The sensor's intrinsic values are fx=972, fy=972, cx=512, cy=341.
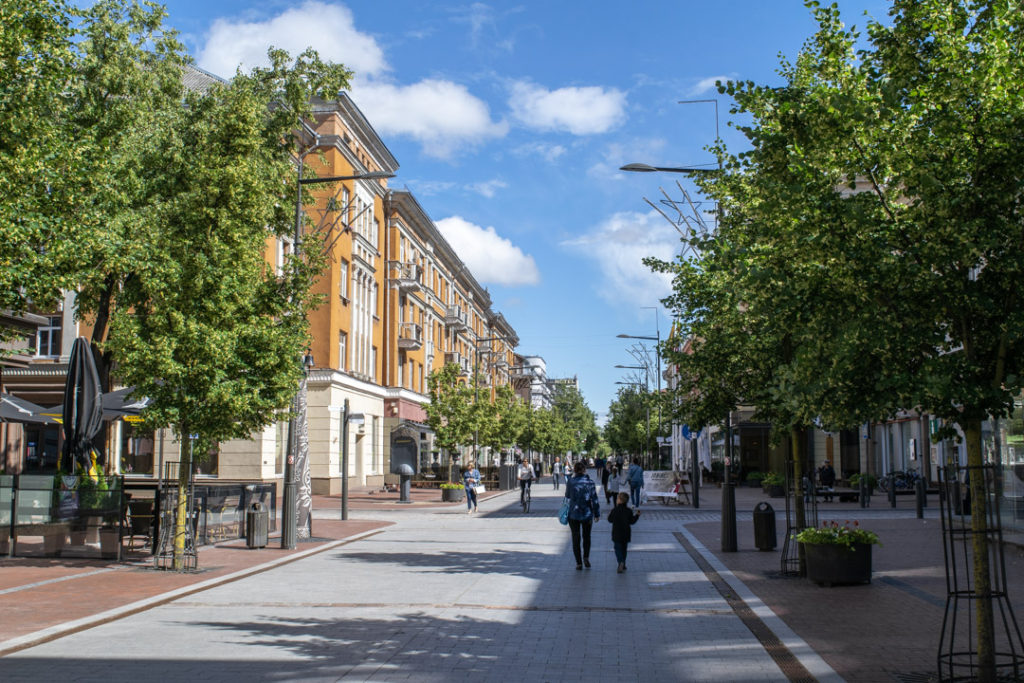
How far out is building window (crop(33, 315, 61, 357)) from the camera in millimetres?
37375

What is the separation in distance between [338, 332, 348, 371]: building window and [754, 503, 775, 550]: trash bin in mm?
26980

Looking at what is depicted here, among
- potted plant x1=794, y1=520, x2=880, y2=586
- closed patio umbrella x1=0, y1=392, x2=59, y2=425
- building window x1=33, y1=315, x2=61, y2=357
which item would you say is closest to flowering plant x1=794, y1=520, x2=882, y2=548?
potted plant x1=794, y1=520, x2=880, y2=586

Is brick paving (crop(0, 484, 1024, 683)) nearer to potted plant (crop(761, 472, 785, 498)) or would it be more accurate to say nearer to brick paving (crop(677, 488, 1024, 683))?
brick paving (crop(677, 488, 1024, 683))

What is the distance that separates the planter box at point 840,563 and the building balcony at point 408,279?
131 feet

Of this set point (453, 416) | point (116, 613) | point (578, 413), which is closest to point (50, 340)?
point (453, 416)

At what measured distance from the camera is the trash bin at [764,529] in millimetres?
17734

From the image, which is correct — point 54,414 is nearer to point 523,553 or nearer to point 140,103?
point 140,103

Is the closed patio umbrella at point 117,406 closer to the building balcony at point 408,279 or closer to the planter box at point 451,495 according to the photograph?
the planter box at point 451,495

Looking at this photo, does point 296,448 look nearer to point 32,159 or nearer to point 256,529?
point 256,529

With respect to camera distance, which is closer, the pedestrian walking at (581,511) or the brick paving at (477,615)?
the brick paving at (477,615)

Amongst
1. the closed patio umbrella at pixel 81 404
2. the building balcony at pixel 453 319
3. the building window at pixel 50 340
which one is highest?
the building balcony at pixel 453 319

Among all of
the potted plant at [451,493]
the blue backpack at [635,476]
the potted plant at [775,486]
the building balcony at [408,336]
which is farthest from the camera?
the building balcony at [408,336]

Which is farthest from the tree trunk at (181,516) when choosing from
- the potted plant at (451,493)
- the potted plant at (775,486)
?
the potted plant at (775,486)

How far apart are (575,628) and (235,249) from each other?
8.66 metres
